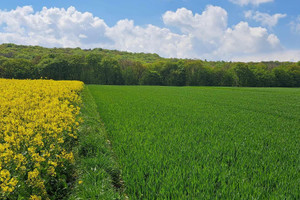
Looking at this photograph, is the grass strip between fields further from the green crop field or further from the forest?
the forest

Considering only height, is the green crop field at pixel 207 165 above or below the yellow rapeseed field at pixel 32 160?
below

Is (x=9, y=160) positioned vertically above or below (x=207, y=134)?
above

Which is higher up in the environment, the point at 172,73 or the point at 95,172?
the point at 172,73

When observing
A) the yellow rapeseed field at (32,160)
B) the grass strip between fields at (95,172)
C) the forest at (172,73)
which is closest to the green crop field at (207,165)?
the grass strip between fields at (95,172)

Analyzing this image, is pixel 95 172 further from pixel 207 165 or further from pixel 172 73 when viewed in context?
pixel 172 73

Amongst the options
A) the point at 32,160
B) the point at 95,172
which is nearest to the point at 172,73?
the point at 95,172

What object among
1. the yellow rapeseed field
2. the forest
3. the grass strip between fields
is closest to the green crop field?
the grass strip between fields

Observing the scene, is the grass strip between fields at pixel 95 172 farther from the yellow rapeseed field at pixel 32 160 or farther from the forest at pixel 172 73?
the forest at pixel 172 73

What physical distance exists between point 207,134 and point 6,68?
68.4m

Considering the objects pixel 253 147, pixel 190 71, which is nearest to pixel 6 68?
pixel 190 71

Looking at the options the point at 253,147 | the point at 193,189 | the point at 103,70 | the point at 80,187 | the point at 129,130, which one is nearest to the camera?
the point at 193,189

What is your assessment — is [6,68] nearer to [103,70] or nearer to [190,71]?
[103,70]

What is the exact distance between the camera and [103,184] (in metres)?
3.98

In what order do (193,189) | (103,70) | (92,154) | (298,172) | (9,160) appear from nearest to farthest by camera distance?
(9,160) < (193,189) < (298,172) < (92,154) < (103,70)
